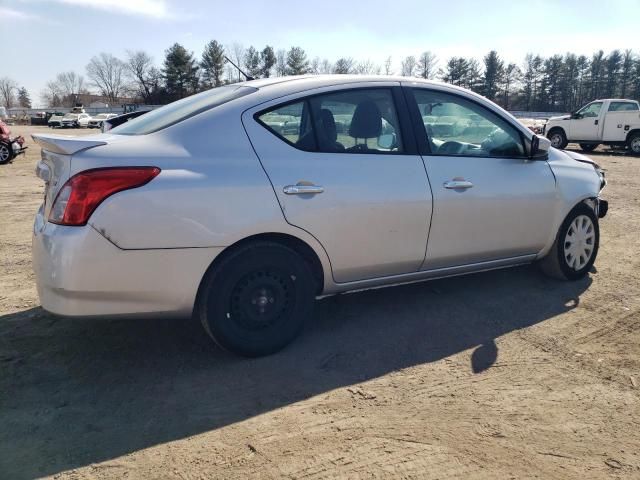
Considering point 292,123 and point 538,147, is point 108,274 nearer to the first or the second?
point 292,123

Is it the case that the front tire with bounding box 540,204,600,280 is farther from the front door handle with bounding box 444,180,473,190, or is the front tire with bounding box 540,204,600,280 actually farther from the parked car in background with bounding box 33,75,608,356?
the front door handle with bounding box 444,180,473,190

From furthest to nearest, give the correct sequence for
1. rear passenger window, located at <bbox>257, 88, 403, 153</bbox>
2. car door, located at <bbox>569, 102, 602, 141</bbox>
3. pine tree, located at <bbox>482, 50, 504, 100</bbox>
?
pine tree, located at <bbox>482, 50, 504, 100</bbox> < car door, located at <bbox>569, 102, 602, 141</bbox> < rear passenger window, located at <bbox>257, 88, 403, 153</bbox>

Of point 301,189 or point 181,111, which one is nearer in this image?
point 301,189

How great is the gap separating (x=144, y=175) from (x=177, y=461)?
1.43 metres

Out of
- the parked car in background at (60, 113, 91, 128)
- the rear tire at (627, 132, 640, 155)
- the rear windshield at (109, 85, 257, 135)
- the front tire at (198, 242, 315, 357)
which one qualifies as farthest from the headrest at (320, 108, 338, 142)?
the parked car in background at (60, 113, 91, 128)

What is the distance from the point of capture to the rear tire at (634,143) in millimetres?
18797

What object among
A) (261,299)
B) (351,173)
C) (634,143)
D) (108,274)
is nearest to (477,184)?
(351,173)

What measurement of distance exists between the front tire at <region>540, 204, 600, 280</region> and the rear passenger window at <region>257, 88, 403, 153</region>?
6.12 ft

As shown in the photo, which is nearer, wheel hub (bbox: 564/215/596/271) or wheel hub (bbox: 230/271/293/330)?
wheel hub (bbox: 230/271/293/330)

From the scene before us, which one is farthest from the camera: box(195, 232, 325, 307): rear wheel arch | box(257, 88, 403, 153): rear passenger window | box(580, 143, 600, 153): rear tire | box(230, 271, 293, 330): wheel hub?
box(580, 143, 600, 153): rear tire

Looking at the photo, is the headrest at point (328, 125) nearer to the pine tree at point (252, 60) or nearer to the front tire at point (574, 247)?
the front tire at point (574, 247)

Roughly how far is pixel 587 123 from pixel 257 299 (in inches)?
793

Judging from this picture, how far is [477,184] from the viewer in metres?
3.72

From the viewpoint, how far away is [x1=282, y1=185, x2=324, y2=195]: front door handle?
3.03m
